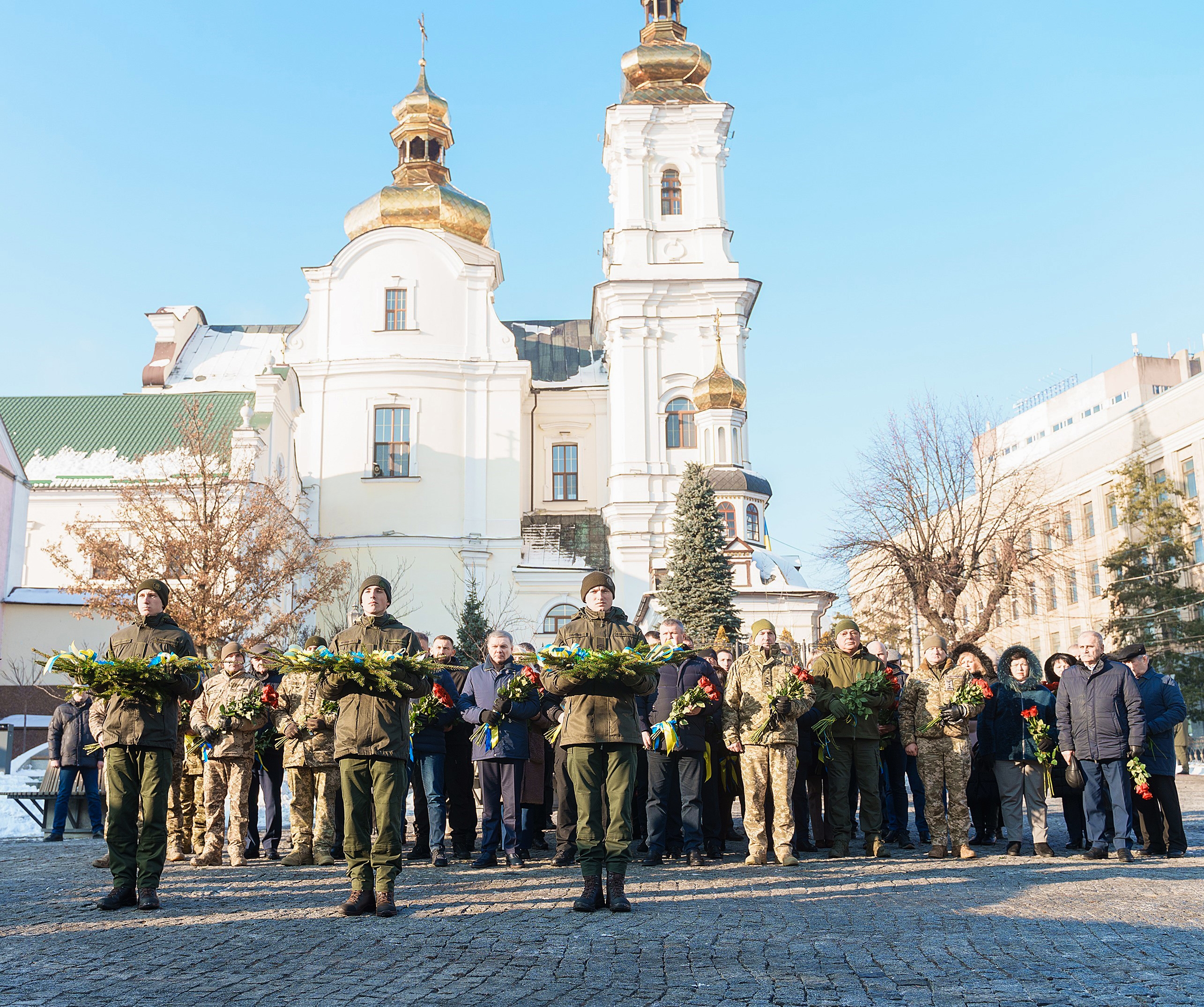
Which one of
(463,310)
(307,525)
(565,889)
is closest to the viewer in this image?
(565,889)

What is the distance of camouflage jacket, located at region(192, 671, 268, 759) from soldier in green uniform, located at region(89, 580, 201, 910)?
2166 mm

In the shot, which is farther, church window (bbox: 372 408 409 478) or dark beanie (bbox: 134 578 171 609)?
church window (bbox: 372 408 409 478)

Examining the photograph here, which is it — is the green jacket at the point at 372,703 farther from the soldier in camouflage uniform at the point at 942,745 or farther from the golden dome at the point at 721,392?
the golden dome at the point at 721,392

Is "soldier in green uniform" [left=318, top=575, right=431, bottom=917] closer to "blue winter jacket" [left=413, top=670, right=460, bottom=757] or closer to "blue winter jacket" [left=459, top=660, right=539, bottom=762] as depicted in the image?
"blue winter jacket" [left=459, top=660, right=539, bottom=762]

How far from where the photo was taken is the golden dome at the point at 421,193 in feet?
151

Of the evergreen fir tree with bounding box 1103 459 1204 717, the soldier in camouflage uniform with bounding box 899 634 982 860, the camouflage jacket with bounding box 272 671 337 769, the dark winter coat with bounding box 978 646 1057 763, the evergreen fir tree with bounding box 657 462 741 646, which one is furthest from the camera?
the evergreen fir tree with bounding box 1103 459 1204 717

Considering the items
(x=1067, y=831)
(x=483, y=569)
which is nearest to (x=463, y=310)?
(x=483, y=569)

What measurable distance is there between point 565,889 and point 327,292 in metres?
37.5

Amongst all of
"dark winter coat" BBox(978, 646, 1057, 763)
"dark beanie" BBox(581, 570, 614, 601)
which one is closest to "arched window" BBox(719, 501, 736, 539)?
"dark winter coat" BBox(978, 646, 1057, 763)

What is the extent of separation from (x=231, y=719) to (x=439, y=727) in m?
1.77

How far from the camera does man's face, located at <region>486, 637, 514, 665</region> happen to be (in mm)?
9938

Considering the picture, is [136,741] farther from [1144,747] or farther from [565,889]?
[1144,747]

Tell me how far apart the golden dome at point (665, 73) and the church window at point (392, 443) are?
14656 millimetres

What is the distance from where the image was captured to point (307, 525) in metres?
40.3
